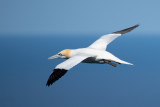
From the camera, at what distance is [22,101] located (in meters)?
48.5

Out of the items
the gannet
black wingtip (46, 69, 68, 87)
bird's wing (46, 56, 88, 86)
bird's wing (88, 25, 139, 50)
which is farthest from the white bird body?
bird's wing (88, 25, 139, 50)

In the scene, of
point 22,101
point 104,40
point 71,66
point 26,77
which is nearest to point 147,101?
point 22,101

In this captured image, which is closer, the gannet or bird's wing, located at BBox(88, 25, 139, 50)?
the gannet

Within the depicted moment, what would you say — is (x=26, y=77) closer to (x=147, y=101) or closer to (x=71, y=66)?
(x=147, y=101)

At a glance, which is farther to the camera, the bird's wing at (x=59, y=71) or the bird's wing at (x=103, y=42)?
the bird's wing at (x=103, y=42)

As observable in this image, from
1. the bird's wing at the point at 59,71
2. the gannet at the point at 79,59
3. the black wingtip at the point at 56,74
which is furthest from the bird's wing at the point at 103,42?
the black wingtip at the point at 56,74

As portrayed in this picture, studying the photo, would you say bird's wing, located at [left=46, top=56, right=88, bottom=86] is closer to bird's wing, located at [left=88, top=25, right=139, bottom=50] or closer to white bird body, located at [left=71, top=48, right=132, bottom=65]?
white bird body, located at [left=71, top=48, right=132, bottom=65]

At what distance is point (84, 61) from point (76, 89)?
Answer: 44.0 m

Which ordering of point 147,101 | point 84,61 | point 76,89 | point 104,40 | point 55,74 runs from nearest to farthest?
point 55,74, point 84,61, point 104,40, point 147,101, point 76,89

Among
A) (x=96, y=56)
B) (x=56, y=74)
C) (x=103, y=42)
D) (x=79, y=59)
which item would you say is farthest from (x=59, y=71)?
(x=103, y=42)

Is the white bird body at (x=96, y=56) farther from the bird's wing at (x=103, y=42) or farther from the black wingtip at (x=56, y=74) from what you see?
the bird's wing at (x=103, y=42)

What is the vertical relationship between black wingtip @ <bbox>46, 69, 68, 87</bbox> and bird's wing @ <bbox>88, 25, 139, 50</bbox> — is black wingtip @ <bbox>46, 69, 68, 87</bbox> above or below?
below

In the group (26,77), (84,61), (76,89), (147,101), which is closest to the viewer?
(84,61)

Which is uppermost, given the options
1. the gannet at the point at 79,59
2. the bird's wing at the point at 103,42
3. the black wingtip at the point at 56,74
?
the bird's wing at the point at 103,42
